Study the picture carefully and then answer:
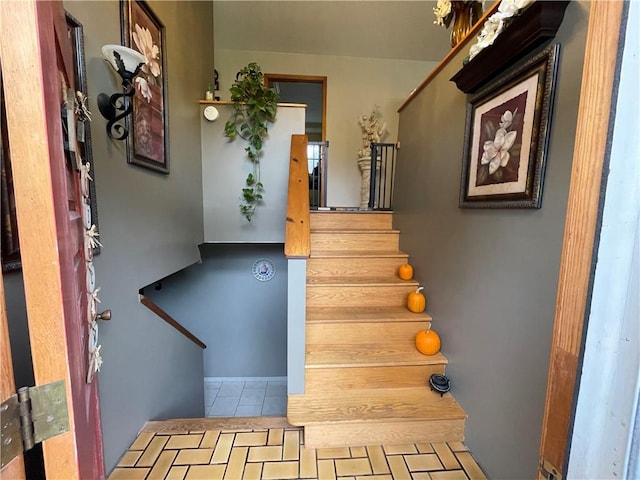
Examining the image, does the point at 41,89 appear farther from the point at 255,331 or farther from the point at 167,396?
the point at 255,331

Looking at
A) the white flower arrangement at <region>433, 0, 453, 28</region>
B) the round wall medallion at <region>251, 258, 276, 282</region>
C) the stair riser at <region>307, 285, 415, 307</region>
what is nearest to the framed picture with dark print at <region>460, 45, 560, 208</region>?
the white flower arrangement at <region>433, 0, 453, 28</region>

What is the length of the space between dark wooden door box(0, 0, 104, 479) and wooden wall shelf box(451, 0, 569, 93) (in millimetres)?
1459

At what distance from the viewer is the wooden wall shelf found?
3.30 ft

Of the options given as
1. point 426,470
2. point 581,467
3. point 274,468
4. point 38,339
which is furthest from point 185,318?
point 581,467

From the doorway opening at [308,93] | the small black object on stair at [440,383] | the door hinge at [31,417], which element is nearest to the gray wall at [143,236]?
the door hinge at [31,417]

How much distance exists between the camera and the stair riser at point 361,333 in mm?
1972

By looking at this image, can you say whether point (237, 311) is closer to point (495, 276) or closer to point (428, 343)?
point (428, 343)

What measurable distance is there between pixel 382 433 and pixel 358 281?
1.10 metres

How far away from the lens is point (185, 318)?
141 inches

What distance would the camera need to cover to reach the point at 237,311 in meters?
3.77

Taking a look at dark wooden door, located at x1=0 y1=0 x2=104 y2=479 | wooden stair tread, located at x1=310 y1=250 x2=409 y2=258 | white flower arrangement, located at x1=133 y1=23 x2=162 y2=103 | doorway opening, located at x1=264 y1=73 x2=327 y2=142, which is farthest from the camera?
doorway opening, located at x1=264 y1=73 x2=327 y2=142

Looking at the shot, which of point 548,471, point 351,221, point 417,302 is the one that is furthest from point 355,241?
point 548,471

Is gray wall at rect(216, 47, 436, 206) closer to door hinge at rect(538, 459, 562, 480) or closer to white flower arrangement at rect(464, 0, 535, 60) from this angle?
white flower arrangement at rect(464, 0, 535, 60)

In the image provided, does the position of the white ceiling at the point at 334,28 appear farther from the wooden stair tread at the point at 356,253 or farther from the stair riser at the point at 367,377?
the stair riser at the point at 367,377
